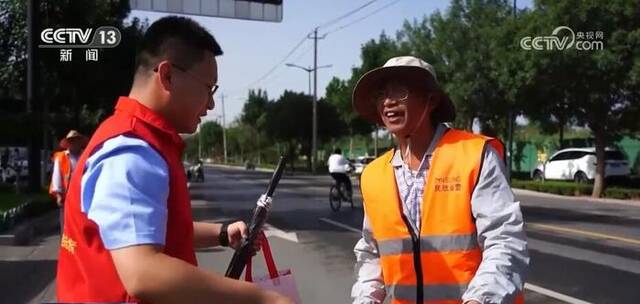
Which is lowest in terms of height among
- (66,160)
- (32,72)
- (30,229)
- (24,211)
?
(30,229)

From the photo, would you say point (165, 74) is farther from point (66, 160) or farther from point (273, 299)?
point (66, 160)

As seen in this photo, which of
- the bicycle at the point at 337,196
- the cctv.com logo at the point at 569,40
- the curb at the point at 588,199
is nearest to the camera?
the bicycle at the point at 337,196

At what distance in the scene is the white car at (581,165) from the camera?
106 ft

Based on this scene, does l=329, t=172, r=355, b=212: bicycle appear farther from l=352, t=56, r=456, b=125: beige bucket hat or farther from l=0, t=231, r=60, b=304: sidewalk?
l=352, t=56, r=456, b=125: beige bucket hat

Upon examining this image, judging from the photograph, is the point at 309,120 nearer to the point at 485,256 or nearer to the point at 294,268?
the point at 294,268

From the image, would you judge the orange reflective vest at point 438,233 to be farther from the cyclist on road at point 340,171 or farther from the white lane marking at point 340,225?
the cyclist on road at point 340,171

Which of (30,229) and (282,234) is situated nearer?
(30,229)

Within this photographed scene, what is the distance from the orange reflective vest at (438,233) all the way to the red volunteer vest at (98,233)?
94 cm

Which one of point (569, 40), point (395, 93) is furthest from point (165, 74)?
point (569, 40)

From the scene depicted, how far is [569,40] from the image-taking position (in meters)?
26.4

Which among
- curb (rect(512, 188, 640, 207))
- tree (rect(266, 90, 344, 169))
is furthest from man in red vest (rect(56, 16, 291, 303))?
tree (rect(266, 90, 344, 169))

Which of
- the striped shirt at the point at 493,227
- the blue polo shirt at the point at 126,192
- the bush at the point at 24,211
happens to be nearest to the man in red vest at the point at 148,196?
the blue polo shirt at the point at 126,192

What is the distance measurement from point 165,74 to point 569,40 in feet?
85.8

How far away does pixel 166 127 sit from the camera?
1907mm
